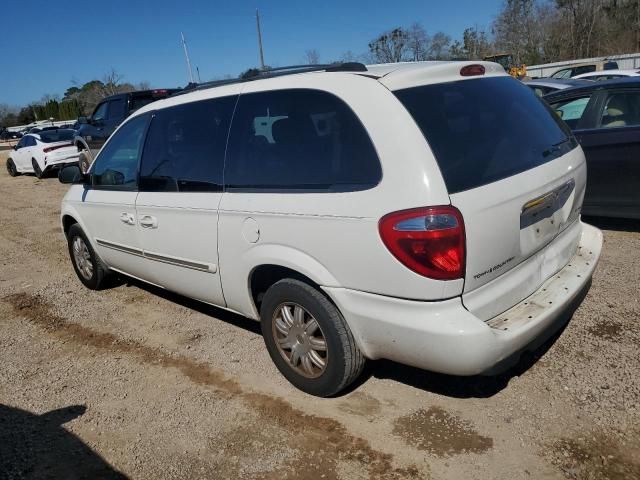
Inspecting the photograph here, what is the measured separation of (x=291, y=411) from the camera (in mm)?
3055

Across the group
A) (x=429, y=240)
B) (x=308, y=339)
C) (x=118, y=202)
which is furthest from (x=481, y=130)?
(x=118, y=202)

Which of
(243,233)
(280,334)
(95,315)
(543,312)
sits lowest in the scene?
(95,315)

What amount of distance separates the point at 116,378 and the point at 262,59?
32.0 metres

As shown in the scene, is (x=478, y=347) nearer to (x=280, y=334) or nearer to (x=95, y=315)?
(x=280, y=334)

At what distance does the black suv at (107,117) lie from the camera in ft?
40.6

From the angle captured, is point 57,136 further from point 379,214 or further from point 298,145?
point 379,214

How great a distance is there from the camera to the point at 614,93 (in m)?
5.51

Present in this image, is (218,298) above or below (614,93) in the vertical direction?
below

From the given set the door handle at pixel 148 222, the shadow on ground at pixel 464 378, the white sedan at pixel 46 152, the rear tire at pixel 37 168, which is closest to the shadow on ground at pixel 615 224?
the shadow on ground at pixel 464 378

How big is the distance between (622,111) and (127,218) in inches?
198

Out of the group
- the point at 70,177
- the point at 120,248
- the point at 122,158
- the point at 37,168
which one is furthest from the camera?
the point at 37,168

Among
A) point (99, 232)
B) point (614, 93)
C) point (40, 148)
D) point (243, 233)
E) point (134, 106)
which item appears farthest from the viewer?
point (40, 148)

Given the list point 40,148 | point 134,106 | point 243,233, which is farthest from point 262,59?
point 243,233

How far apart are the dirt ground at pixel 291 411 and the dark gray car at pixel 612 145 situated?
1.20 meters
